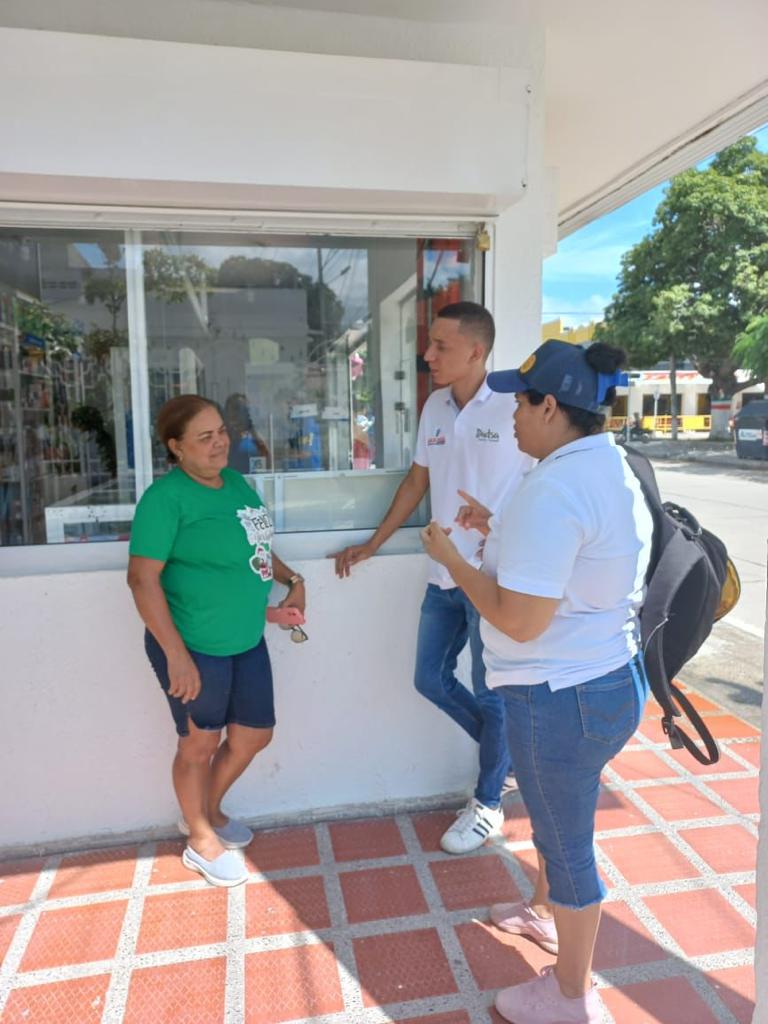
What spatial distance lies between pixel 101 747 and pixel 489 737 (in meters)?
1.44

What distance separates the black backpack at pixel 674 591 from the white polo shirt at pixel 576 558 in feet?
0.19

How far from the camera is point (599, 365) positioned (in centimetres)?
169

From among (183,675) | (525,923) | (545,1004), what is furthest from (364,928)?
(183,675)

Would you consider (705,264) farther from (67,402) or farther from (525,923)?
(525,923)

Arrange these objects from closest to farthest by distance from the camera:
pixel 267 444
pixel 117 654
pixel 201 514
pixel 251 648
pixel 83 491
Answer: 1. pixel 201 514
2. pixel 251 648
3. pixel 117 654
4. pixel 83 491
5. pixel 267 444

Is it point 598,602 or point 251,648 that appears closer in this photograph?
point 598,602

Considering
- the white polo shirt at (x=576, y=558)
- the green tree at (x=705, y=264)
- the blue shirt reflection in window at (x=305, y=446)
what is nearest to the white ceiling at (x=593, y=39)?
the blue shirt reflection in window at (x=305, y=446)

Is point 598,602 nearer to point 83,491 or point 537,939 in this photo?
point 537,939

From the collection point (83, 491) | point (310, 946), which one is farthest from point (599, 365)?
point (83, 491)

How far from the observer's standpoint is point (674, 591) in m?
1.80

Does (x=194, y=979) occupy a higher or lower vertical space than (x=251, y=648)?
lower

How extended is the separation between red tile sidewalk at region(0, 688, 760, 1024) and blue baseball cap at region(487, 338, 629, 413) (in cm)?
164

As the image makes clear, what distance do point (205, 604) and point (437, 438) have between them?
1.01 metres

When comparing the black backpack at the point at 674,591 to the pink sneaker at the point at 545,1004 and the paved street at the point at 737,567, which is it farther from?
the paved street at the point at 737,567
